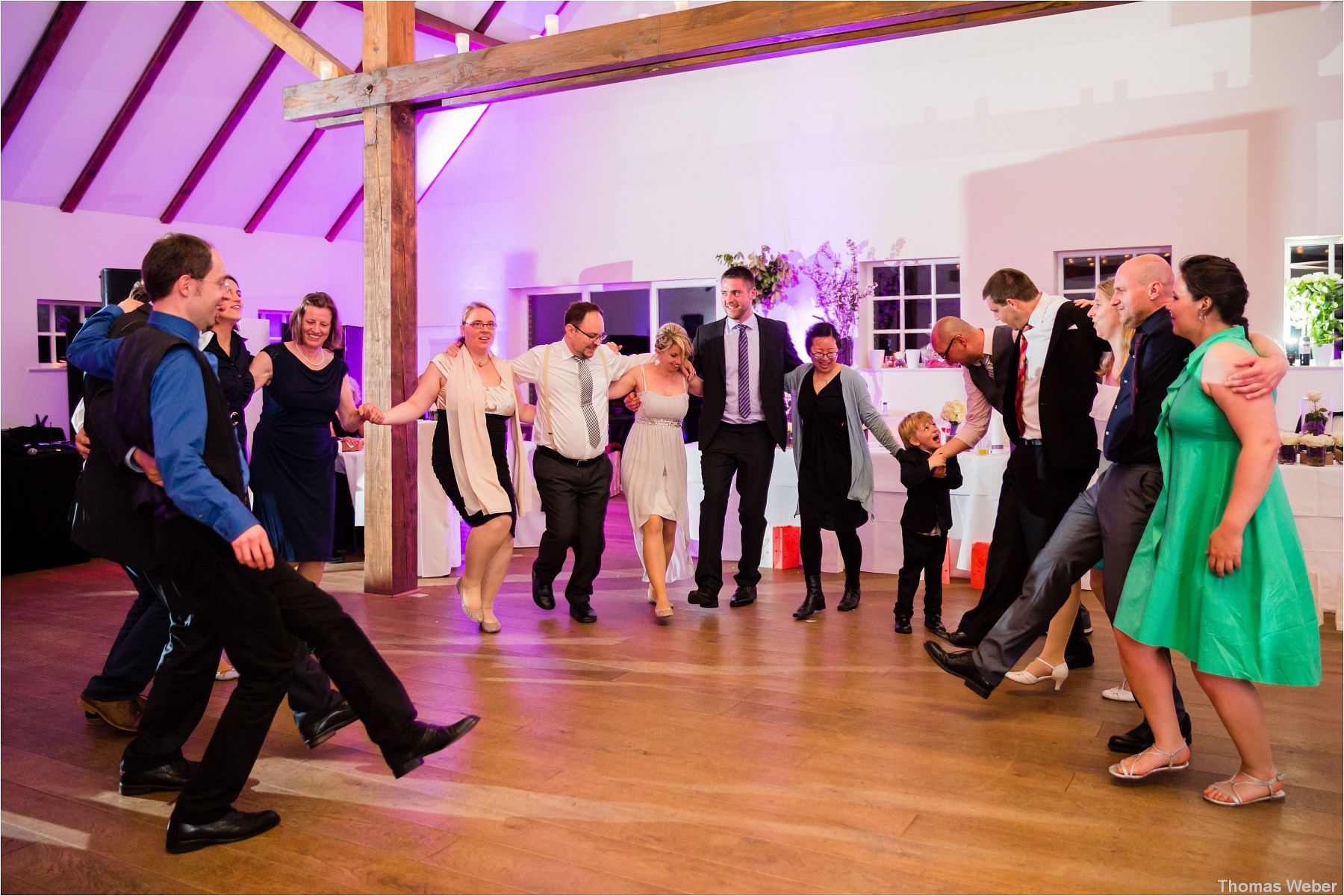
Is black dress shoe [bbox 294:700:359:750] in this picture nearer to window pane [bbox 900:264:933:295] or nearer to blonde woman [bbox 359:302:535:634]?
blonde woman [bbox 359:302:535:634]

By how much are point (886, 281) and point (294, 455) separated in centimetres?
670

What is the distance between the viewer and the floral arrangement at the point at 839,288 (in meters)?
9.77

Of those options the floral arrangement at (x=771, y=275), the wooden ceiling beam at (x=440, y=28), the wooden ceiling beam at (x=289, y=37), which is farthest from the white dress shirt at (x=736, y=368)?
the wooden ceiling beam at (x=440, y=28)

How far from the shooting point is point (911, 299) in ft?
32.0

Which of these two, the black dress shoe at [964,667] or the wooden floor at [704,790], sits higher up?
the black dress shoe at [964,667]

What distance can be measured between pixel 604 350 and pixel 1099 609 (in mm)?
2952

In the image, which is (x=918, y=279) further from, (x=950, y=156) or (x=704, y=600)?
(x=704, y=600)

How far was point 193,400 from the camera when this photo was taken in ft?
8.52

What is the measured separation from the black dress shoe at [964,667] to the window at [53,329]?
1008 centimetres

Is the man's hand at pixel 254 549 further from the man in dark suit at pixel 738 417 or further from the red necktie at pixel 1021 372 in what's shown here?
the man in dark suit at pixel 738 417

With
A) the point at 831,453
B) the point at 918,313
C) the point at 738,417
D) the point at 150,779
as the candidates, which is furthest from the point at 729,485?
the point at 918,313

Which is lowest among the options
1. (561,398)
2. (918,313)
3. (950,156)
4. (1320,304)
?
(561,398)

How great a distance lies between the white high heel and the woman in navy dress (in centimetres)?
291

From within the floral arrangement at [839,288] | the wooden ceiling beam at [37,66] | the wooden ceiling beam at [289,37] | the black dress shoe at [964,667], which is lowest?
the black dress shoe at [964,667]
